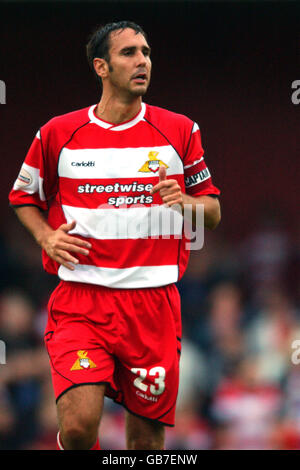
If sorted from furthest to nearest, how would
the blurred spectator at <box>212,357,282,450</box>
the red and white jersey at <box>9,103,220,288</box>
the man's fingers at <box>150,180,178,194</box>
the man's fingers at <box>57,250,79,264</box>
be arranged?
the blurred spectator at <box>212,357,282,450</box> < the red and white jersey at <box>9,103,220,288</box> < the man's fingers at <box>57,250,79,264</box> < the man's fingers at <box>150,180,178,194</box>

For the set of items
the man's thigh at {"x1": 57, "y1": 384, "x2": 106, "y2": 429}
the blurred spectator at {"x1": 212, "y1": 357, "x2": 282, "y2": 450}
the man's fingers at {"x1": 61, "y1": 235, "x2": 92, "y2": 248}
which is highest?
the man's fingers at {"x1": 61, "y1": 235, "x2": 92, "y2": 248}

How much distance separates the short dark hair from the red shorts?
132 centimetres

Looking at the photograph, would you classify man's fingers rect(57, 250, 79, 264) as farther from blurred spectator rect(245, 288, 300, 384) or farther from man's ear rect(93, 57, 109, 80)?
blurred spectator rect(245, 288, 300, 384)

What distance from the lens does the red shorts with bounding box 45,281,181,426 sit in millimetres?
4586

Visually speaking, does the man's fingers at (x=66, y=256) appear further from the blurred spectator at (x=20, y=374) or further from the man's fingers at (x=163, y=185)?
the blurred spectator at (x=20, y=374)

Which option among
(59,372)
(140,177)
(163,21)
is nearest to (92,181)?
(140,177)

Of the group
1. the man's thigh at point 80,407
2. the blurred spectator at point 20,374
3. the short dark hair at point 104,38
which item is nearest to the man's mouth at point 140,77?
the short dark hair at point 104,38

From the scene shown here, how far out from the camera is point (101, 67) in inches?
192

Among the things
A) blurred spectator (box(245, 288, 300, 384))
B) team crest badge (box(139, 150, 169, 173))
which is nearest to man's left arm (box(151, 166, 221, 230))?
team crest badge (box(139, 150, 169, 173))

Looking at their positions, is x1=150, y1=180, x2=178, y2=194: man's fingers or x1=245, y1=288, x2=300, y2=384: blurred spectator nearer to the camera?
x1=150, y1=180, x2=178, y2=194: man's fingers

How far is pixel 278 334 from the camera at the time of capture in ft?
25.4

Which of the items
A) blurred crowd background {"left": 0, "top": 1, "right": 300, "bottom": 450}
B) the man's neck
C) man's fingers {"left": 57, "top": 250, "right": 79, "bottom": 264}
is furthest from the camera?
blurred crowd background {"left": 0, "top": 1, "right": 300, "bottom": 450}

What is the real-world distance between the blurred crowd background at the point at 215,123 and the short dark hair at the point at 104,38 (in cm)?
345

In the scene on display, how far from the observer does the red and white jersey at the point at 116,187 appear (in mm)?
4691
